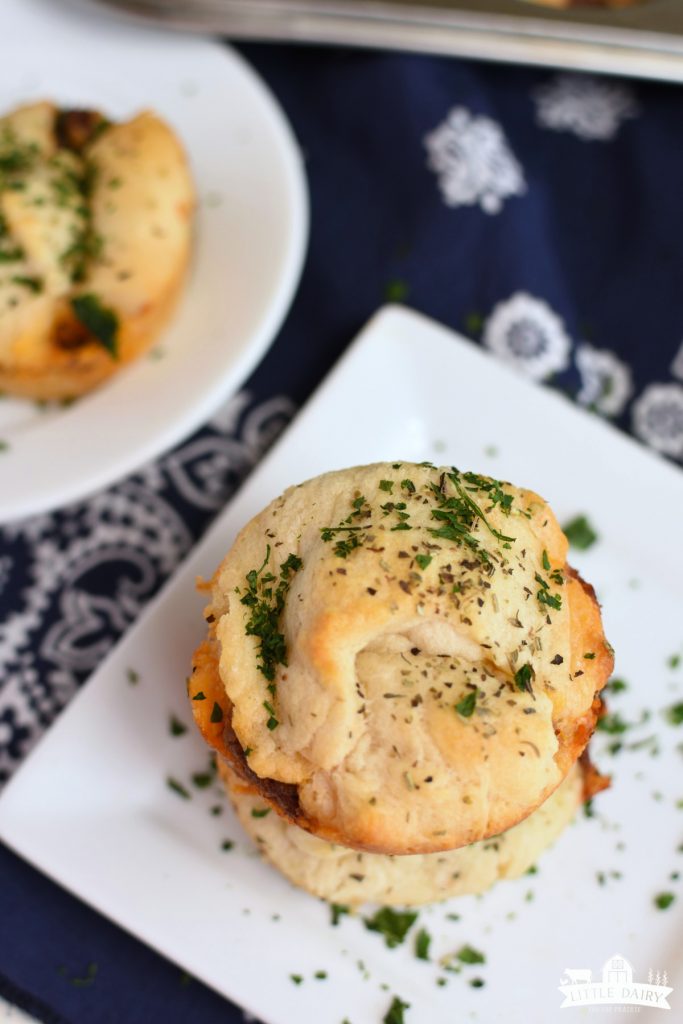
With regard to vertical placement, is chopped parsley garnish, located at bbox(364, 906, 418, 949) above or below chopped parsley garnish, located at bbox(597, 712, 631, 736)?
below

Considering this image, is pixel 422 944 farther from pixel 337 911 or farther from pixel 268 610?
pixel 268 610

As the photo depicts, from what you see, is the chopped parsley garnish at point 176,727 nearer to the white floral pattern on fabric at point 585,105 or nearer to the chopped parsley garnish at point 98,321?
the chopped parsley garnish at point 98,321

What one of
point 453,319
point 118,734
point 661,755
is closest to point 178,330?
point 453,319

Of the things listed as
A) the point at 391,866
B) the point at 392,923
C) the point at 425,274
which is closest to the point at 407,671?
the point at 391,866

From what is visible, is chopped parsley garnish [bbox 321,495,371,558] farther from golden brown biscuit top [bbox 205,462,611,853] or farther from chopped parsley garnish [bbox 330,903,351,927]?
chopped parsley garnish [bbox 330,903,351,927]

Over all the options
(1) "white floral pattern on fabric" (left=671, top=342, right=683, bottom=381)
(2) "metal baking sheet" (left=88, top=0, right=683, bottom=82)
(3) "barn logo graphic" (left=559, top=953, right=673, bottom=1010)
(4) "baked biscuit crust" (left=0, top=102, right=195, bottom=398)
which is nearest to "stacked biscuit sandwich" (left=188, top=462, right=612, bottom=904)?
(3) "barn logo graphic" (left=559, top=953, right=673, bottom=1010)
